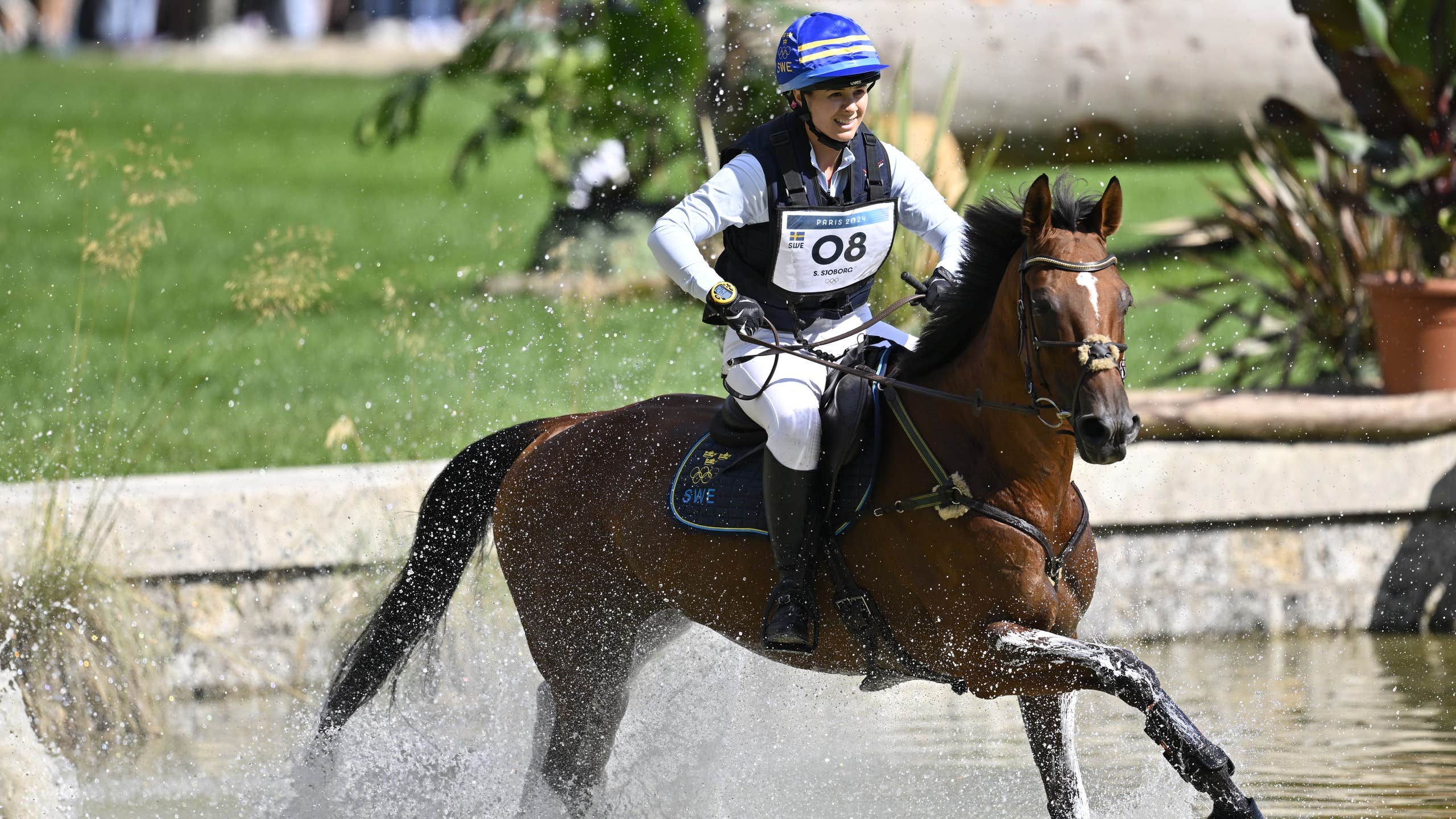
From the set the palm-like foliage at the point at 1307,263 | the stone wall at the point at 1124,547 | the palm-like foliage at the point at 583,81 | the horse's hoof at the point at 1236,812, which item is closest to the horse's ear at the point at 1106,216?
the horse's hoof at the point at 1236,812

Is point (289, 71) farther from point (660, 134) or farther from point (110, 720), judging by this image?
point (110, 720)

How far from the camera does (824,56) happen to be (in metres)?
4.60

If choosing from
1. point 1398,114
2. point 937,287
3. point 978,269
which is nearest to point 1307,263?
point 1398,114

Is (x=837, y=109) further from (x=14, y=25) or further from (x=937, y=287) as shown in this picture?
(x=14, y=25)

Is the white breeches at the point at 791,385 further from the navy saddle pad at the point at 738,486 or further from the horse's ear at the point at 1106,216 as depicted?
the horse's ear at the point at 1106,216

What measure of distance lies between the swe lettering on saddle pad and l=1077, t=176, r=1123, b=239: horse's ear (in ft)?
2.64

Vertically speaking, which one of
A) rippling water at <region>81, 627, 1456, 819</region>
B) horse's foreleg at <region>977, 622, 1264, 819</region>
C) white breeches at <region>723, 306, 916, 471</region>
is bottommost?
rippling water at <region>81, 627, 1456, 819</region>

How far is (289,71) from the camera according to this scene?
1118 inches

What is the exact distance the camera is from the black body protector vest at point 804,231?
4.68 meters

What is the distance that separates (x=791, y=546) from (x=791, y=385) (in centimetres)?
43

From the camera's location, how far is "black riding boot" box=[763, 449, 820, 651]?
15.5 feet

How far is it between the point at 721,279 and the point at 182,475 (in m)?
3.72

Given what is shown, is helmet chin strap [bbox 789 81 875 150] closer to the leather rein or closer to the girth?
the leather rein

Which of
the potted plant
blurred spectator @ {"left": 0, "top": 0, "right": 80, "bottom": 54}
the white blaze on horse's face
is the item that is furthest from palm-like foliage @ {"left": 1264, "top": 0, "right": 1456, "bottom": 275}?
blurred spectator @ {"left": 0, "top": 0, "right": 80, "bottom": 54}
